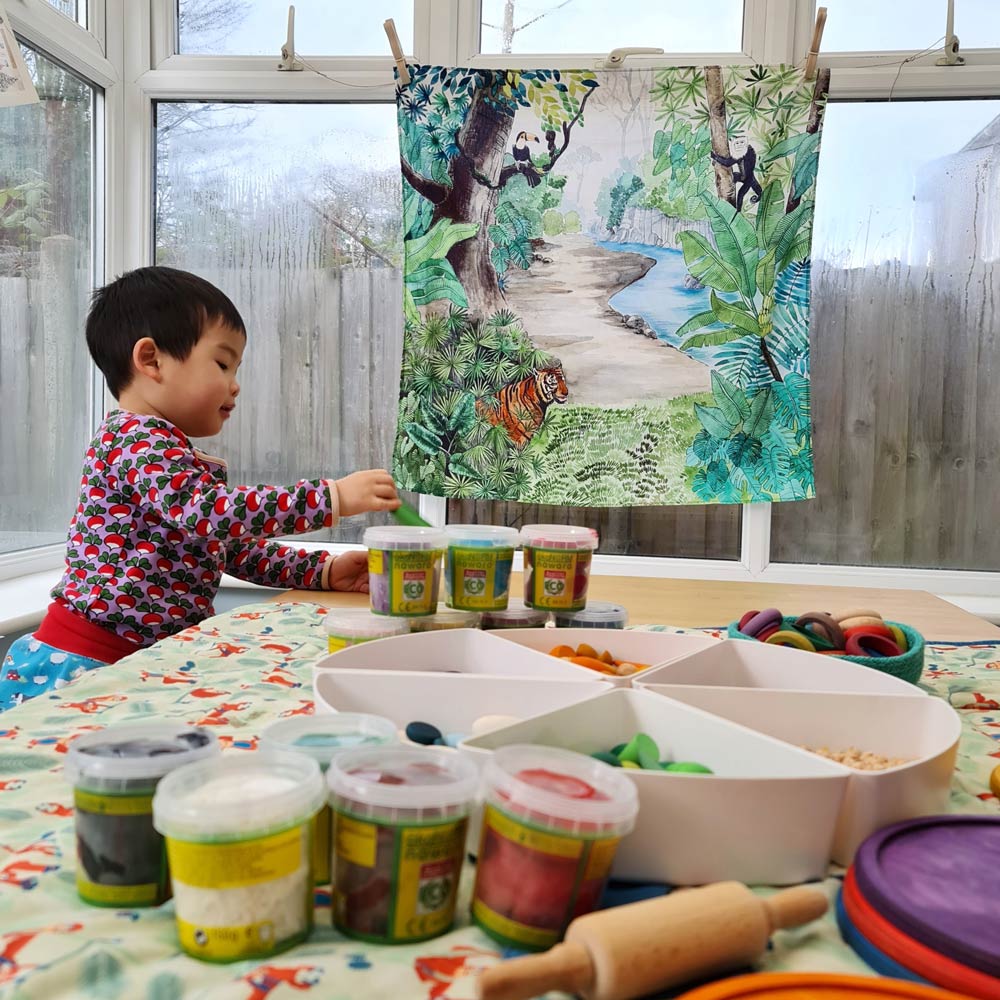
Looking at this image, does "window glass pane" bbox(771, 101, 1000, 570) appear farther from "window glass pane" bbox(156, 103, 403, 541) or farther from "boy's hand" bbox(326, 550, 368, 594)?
"boy's hand" bbox(326, 550, 368, 594)

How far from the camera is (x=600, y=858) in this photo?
481 millimetres

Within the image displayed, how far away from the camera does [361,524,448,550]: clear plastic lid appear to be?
983 millimetres

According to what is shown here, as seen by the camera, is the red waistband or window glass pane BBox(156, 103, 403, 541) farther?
window glass pane BBox(156, 103, 403, 541)

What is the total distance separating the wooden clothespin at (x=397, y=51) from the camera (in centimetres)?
192

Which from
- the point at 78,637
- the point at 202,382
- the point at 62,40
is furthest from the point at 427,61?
the point at 78,637

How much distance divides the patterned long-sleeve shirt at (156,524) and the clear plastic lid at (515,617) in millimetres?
309

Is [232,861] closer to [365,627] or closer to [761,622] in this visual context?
[365,627]

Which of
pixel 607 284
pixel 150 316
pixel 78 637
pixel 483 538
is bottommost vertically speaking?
pixel 78 637

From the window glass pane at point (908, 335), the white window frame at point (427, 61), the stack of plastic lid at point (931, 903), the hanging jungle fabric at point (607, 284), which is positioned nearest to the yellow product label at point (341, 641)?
the stack of plastic lid at point (931, 903)

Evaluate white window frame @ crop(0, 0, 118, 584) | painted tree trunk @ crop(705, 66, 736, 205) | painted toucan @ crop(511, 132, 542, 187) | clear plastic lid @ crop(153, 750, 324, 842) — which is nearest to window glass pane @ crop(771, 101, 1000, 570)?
painted tree trunk @ crop(705, 66, 736, 205)

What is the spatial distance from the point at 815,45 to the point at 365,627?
156 centimetres

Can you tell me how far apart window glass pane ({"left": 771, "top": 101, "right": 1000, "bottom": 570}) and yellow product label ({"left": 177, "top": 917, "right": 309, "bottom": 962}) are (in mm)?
1906

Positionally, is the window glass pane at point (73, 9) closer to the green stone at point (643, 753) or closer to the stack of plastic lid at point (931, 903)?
the green stone at point (643, 753)

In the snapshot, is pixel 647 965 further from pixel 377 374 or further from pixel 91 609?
pixel 377 374
